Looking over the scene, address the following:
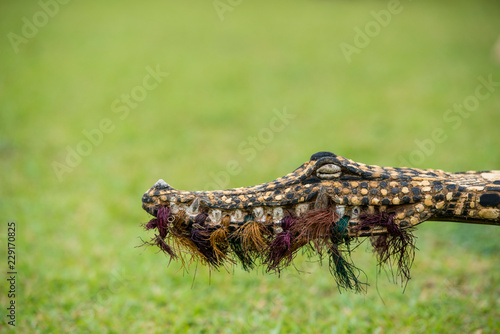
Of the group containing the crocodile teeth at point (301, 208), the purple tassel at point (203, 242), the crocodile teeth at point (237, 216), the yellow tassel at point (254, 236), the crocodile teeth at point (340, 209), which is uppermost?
the crocodile teeth at point (340, 209)

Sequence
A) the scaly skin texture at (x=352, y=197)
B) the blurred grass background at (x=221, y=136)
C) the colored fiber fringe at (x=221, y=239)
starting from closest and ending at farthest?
the scaly skin texture at (x=352, y=197) < the colored fiber fringe at (x=221, y=239) < the blurred grass background at (x=221, y=136)

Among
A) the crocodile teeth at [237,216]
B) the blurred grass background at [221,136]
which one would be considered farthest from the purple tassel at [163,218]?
the blurred grass background at [221,136]

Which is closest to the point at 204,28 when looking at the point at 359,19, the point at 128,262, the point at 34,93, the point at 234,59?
the point at 234,59

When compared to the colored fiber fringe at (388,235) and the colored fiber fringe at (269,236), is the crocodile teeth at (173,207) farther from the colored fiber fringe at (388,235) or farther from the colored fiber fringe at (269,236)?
the colored fiber fringe at (388,235)

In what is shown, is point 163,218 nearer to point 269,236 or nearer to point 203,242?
point 203,242

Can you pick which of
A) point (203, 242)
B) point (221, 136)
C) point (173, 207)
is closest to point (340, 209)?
point (203, 242)

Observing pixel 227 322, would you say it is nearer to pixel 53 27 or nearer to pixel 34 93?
pixel 34 93

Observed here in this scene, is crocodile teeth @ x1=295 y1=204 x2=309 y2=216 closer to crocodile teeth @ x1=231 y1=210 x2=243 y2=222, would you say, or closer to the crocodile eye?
the crocodile eye
